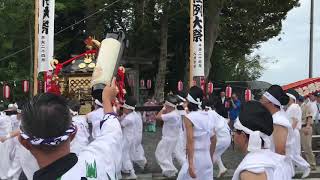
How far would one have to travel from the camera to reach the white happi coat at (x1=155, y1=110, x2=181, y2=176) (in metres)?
11.5

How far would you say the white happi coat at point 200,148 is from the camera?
6.76 meters

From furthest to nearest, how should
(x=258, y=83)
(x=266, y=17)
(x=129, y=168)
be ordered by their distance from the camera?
1. (x=258, y=83)
2. (x=266, y=17)
3. (x=129, y=168)

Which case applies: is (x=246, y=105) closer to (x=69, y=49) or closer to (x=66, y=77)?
(x=66, y=77)

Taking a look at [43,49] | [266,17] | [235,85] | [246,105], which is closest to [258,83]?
[235,85]

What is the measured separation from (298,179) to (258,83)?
2536cm

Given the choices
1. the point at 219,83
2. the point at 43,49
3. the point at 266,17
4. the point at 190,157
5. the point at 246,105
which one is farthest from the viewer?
the point at 219,83

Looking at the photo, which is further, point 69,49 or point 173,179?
point 69,49

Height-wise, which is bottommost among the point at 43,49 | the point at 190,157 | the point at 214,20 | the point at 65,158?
the point at 190,157

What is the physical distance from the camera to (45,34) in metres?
14.2

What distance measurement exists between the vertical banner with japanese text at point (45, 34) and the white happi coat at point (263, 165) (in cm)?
1100

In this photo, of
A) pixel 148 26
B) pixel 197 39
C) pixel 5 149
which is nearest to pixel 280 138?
pixel 5 149

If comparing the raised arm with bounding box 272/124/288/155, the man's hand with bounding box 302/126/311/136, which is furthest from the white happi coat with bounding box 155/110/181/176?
the raised arm with bounding box 272/124/288/155

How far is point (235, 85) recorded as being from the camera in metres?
33.4

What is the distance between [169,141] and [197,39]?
5954 millimetres
